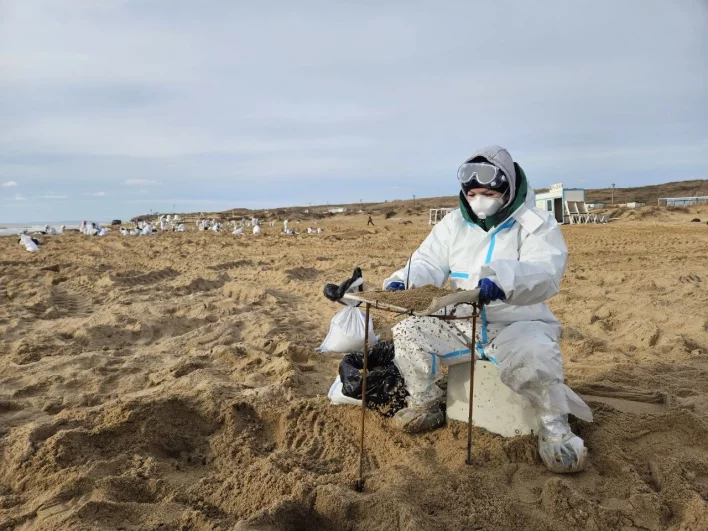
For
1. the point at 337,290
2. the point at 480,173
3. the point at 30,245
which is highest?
the point at 480,173

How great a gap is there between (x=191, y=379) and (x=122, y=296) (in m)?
3.86

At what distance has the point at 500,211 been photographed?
3.03 metres

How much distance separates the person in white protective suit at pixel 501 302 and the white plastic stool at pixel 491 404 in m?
0.09

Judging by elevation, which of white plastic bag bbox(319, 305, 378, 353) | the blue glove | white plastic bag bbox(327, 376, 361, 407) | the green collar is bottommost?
white plastic bag bbox(327, 376, 361, 407)

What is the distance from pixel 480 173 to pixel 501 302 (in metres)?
0.75

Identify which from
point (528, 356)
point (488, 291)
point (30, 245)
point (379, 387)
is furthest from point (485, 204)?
point (30, 245)

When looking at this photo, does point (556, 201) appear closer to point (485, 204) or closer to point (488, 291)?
point (485, 204)

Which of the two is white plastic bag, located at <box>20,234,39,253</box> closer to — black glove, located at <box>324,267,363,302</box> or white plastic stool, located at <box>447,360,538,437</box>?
black glove, located at <box>324,267,363,302</box>

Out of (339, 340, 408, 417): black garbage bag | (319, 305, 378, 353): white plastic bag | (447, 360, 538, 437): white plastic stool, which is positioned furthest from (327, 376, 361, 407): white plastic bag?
(447, 360, 538, 437): white plastic stool

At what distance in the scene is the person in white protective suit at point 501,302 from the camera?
264 centimetres

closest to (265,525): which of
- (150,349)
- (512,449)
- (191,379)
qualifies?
(512,449)

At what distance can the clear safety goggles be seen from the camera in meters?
2.98

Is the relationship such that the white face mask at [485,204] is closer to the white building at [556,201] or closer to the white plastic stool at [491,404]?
the white plastic stool at [491,404]

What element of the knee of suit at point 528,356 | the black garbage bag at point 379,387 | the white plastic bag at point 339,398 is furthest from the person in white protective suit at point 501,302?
the white plastic bag at point 339,398
